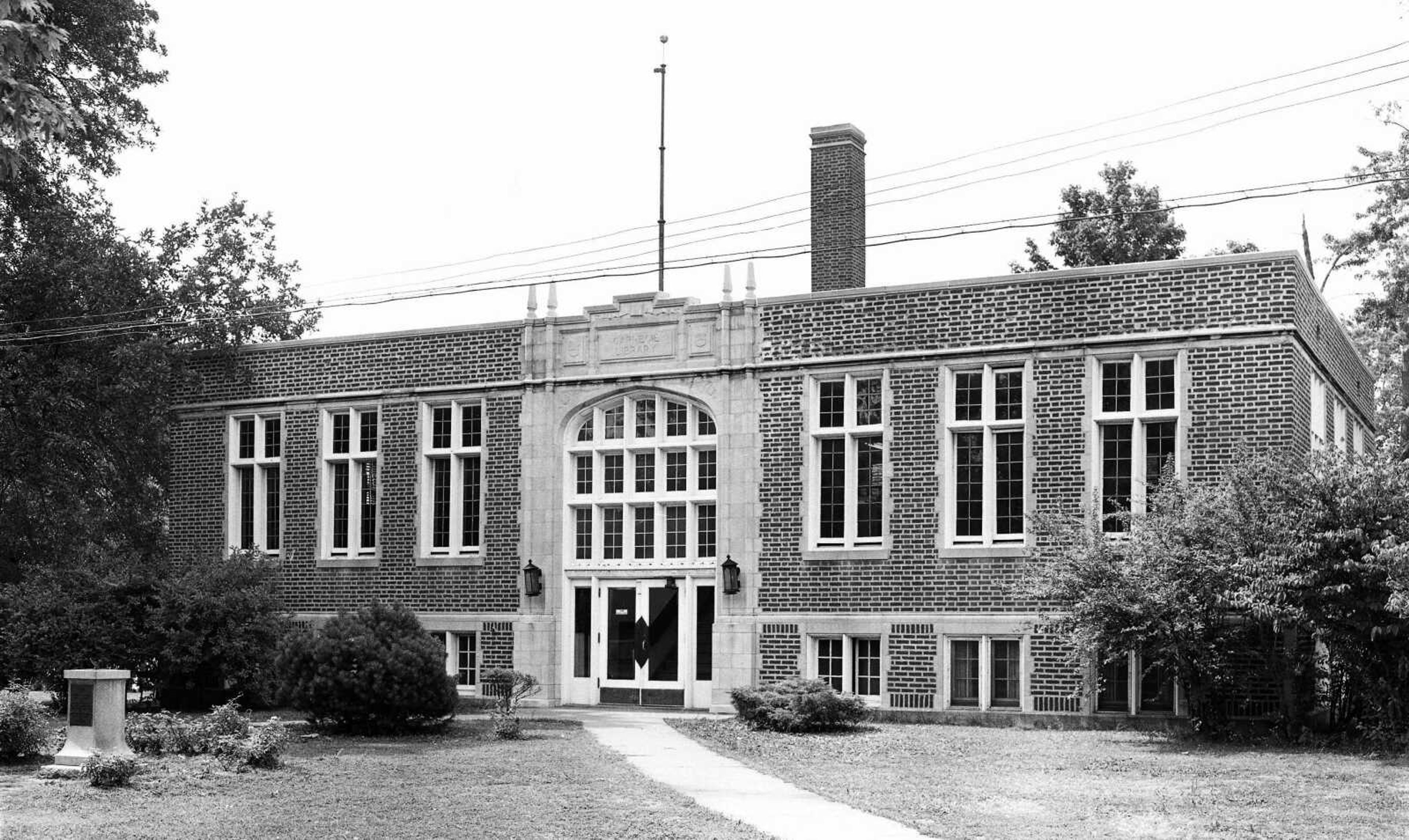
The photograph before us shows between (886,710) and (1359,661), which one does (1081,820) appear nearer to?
(1359,661)

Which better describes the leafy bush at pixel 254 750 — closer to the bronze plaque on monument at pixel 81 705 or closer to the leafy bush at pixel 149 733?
the leafy bush at pixel 149 733

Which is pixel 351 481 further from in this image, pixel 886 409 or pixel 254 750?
pixel 254 750

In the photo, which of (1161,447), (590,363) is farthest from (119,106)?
(1161,447)

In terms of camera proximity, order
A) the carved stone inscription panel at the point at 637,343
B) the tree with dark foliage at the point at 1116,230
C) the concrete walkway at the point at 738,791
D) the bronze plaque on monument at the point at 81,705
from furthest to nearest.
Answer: the tree with dark foliage at the point at 1116,230 < the carved stone inscription panel at the point at 637,343 < the bronze plaque on monument at the point at 81,705 < the concrete walkway at the point at 738,791

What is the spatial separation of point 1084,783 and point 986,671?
26.6 feet

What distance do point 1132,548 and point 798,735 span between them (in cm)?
504

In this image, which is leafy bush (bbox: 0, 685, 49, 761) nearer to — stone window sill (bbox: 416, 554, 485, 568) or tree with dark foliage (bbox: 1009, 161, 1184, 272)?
stone window sill (bbox: 416, 554, 485, 568)

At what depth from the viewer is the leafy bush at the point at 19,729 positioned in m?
18.0

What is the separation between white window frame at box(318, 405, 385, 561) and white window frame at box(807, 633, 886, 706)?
8.57 meters

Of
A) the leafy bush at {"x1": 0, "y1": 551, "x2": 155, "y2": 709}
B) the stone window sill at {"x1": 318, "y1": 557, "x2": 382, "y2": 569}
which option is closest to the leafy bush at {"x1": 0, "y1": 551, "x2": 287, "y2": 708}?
the leafy bush at {"x1": 0, "y1": 551, "x2": 155, "y2": 709}

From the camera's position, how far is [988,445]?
25.5 meters

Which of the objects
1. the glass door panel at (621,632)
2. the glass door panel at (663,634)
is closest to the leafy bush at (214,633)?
the glass door panel at (621,632)

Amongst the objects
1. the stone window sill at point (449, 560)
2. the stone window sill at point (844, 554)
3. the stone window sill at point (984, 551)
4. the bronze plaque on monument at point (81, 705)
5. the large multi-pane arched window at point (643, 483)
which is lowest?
the bronze plaque on monument at point (81, 705)

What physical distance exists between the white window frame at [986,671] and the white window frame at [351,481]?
1081 cm
